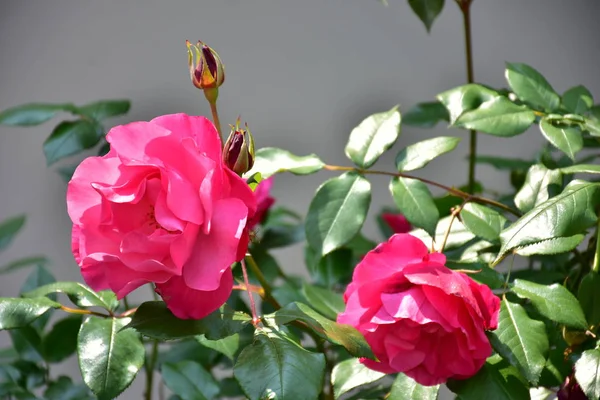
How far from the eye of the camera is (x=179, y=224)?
41cm

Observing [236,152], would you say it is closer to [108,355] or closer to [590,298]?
[108,355]

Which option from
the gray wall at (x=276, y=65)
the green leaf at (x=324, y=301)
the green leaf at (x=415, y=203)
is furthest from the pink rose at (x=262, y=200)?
the gray wall at (x=276, y=65)

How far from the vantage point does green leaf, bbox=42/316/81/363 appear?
0.75m

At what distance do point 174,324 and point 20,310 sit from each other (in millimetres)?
124

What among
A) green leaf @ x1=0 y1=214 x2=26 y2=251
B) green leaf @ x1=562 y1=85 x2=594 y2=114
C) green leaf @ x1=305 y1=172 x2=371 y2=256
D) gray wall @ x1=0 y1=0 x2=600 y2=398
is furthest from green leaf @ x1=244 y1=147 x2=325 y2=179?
gray wall @ x1=0 y1=0 x2=600 y2=398

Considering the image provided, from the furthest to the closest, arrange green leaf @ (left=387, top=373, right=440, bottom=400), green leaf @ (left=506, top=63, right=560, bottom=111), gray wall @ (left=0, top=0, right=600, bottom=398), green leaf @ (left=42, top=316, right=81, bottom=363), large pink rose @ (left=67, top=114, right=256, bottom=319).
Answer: gray wall @ (left=0, top=0, right=600, bottom=398), green leaf @ (left=42, top=316, right=81, bottom=363), green leaf @ (left=506, top=63, right=560, bottom=111), green leaf @ (left=387, top=373, right=440, bottom=400), large pink rose @ (left=67, top=114, right=256, bottom=319)

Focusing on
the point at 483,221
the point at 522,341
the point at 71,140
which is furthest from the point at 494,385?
the point at 71,140

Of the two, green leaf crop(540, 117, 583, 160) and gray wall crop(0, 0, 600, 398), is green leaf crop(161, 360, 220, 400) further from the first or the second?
gray wall crop(0, 0, 600, 398)

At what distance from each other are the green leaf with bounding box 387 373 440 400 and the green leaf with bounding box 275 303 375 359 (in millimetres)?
64

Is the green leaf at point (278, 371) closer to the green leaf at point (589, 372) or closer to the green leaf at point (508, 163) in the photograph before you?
the green leaf at point (589, 372)

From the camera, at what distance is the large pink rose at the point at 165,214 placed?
41 cm

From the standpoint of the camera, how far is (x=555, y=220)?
1.55 ft

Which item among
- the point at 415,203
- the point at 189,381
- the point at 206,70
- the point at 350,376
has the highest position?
the point at 206,70

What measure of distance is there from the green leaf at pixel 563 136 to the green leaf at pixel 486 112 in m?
0.01
